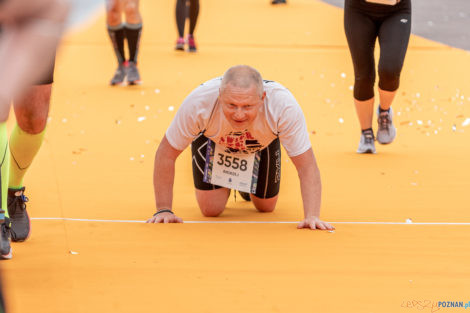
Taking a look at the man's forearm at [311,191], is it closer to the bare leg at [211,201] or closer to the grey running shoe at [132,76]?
the bare leg at [211,201]

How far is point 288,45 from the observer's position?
11328 millimetres

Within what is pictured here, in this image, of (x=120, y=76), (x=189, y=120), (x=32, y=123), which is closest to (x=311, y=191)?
(x=189, y=120)

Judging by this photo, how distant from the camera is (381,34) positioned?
215 inches

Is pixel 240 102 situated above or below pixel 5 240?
above

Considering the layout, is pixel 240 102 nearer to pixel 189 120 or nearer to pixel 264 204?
pixel 189 120

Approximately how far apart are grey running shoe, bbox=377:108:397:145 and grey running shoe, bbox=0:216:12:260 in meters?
3.21

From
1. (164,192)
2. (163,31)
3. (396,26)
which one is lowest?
(163,31)

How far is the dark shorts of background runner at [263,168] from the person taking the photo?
14.0 feet

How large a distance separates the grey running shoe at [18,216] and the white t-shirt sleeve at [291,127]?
1.14 metres

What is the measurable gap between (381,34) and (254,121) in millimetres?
1898

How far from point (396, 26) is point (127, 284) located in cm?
302

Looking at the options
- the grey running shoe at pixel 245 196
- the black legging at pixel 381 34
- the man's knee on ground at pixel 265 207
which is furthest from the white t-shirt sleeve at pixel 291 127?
the black legging at pixel 381 34

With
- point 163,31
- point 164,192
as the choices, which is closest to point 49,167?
point 164,192

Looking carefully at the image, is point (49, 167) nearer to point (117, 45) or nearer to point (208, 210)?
point (208, 210)
